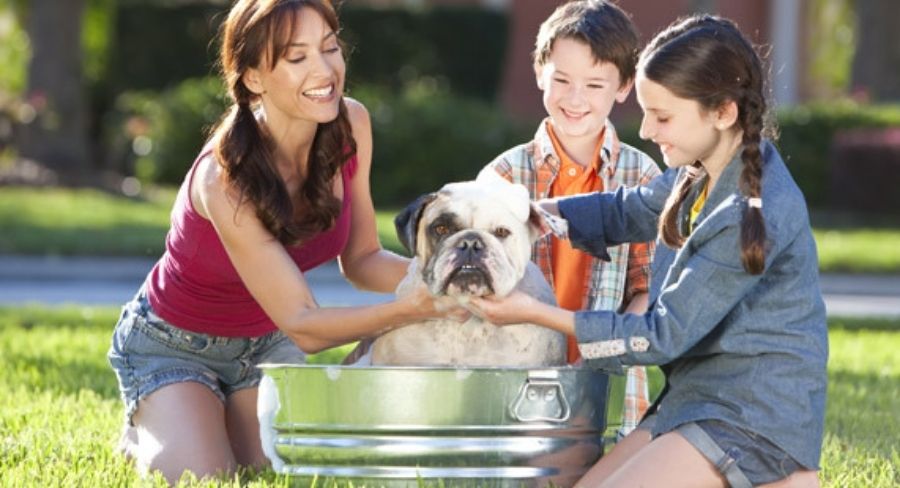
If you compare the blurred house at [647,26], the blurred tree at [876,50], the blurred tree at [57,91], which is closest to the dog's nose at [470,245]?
the blurred tree at [57,91]

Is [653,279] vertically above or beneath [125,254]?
above

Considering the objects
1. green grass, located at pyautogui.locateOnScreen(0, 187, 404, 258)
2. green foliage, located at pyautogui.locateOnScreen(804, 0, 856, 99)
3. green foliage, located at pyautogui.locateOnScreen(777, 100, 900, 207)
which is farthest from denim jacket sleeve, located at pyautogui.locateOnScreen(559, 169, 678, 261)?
green foliage, located at pyautogui.locateOnScreen(804, 0, 856, 99)

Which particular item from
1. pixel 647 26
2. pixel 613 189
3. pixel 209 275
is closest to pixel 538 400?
pixel 613 189

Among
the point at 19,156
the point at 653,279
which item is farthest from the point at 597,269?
the point at 19,156

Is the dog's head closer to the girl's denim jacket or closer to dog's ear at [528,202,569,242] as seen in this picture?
dog's ear at [528,202,569,242]

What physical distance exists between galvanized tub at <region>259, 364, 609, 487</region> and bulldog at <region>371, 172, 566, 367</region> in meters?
0.27

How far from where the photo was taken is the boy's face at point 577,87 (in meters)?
5.28

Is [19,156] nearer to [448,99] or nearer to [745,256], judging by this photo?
[448,99]

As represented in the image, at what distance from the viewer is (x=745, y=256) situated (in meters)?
4.07

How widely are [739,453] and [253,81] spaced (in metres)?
2.00

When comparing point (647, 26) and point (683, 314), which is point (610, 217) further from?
point (647, 26)

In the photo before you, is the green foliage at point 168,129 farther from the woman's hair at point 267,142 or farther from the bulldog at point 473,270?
the bulldog at point 473,270

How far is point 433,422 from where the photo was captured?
4.34 meters

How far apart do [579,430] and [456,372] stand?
46cm
